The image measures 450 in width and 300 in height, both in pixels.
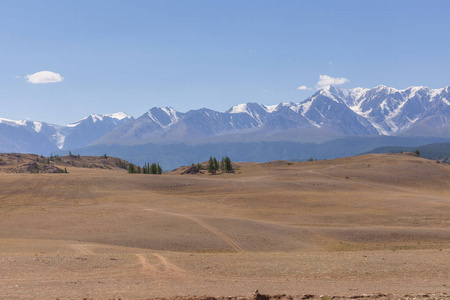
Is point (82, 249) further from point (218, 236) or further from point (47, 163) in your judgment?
point (47, 163)

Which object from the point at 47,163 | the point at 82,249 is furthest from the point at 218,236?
the point at 47,163

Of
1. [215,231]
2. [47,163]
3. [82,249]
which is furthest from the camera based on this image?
[47,163]

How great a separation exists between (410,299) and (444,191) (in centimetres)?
8457

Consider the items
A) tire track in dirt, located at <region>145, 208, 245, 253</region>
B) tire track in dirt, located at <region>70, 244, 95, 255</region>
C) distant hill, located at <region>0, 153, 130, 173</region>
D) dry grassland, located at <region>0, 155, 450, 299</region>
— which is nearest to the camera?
dry grassland, located at <region>0, 155, 450, 299</region>

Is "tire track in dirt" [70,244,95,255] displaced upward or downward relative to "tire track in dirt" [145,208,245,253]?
upward

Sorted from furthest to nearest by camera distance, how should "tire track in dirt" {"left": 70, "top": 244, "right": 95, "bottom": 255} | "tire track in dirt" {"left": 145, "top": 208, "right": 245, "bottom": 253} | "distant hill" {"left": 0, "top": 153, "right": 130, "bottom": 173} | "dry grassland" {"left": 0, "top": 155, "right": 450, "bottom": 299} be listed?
"distant hill" {"left": 0, "top": 153, "right": 130, "bottom": 173} < "tire track in dirt" {"left": 145, "top": 208, "right": 245, "bottom": 253} < "tire track in dirt" {"left": 70, "top": 244, "right": 95, "bottom": 255} < "dry grassland" {"left": 0, "top": 155, "right": 450, "bottom": 299}

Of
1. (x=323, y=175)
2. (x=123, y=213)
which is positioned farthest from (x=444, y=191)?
(x=123, y=213)

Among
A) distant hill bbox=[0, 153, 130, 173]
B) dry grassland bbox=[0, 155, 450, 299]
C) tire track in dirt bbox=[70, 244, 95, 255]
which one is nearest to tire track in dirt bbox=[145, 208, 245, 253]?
dry grassland bbox=[0, 155, 450, 299]

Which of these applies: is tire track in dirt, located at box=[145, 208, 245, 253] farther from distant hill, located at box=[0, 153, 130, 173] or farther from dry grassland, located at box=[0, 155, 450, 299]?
distant hill, located at box=[0, 153, 130, 173]

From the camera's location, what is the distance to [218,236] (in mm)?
41156

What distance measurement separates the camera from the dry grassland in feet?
68.1

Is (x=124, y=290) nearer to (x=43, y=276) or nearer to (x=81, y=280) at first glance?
(x=81, y=280)

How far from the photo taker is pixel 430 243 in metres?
40.8

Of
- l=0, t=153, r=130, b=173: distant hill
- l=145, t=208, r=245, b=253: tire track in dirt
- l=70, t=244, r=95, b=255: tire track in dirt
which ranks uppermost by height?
l=0, t=153, r=130, b=173: distant hill
